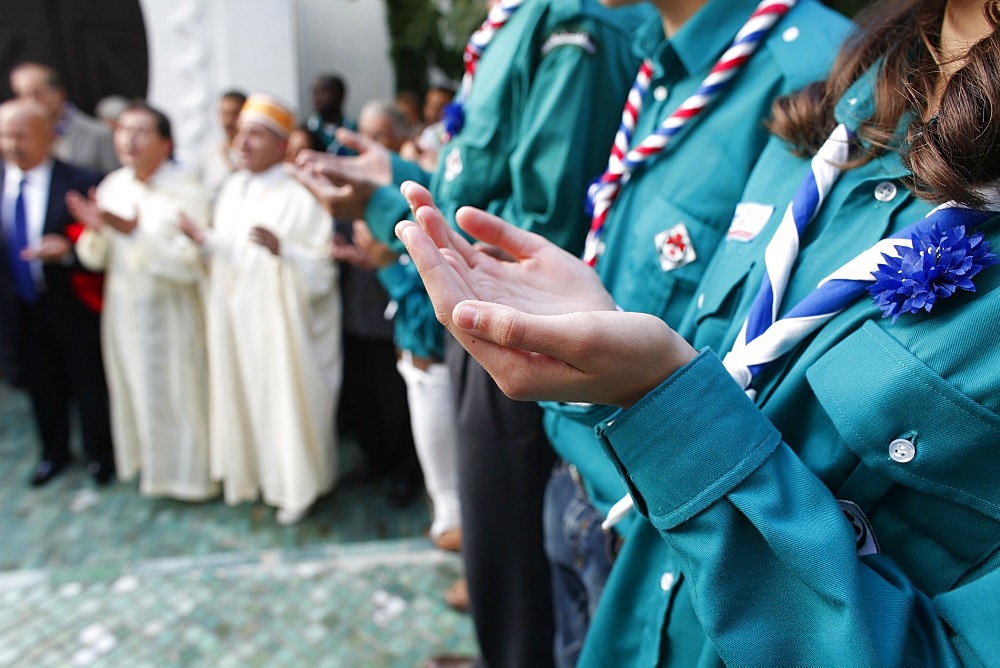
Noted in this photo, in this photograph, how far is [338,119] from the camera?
573cm

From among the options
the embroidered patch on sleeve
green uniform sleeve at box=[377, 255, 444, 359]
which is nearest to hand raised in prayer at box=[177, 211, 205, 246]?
green uniform sleeve at box=[377, 255, 444, 359]

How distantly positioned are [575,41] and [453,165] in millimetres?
463

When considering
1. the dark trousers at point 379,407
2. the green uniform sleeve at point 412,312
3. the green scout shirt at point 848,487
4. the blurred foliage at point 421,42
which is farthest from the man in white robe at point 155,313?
the blurred foliage at point 421,42

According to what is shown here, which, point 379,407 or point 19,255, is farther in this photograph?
point 379,407

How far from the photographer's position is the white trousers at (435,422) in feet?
8.53

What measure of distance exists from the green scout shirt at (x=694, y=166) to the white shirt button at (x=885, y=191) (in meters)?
0.34

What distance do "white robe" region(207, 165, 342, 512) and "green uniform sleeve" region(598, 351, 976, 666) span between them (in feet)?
8.90

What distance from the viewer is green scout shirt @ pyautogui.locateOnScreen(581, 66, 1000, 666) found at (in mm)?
704

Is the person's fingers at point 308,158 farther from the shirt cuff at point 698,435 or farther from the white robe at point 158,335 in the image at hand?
the white robe at point 158,335

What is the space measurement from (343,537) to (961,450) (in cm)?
295

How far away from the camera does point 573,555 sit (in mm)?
1509

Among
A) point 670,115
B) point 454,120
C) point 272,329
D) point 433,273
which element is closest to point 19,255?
point 272,329

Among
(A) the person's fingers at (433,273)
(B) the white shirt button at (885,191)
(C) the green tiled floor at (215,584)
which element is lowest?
(C) the green tiled floor at (215,584)

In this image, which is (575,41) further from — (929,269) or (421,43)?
(421,43)
